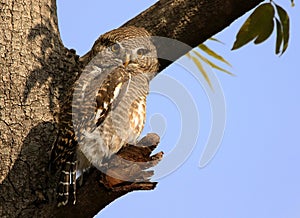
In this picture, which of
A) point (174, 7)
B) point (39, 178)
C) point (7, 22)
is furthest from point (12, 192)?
point (174, 7)

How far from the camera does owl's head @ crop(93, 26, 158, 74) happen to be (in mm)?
4641

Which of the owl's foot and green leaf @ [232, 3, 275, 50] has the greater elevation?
green leaf @ [232, 3, 275, 50]

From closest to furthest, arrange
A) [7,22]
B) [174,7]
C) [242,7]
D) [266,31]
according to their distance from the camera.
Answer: [266,31] → [242,7] → [174,7] → [7,22]

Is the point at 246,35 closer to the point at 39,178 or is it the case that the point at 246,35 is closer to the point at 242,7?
the point at 242,7

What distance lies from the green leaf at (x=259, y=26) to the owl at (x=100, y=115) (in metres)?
1.00

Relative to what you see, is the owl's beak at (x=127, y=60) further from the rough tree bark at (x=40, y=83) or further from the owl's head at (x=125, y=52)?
the rough tree bark at (x=40, y=83)

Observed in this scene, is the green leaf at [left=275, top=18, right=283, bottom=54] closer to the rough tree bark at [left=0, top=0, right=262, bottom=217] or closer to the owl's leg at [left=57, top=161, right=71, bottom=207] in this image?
the rough tree bark at [left=0, top=0, right=262, bottom=217]

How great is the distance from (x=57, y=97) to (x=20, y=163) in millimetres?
521

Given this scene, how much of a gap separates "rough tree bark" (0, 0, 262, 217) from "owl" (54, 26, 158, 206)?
0.10 metres

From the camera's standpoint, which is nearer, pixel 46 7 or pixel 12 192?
pixel 12 192

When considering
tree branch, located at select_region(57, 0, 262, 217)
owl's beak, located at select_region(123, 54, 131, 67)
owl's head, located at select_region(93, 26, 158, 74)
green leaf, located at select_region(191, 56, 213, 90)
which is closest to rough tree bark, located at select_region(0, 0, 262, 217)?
tree branch, located at select_region(57, 0, 262, 217)

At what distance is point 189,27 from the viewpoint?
381 centimetres

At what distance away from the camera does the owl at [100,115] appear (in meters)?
3.92

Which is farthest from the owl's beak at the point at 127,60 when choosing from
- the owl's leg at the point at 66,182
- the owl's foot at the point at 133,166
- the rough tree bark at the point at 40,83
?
the owl's foot at the point at 133,166
